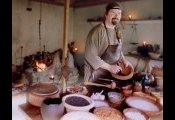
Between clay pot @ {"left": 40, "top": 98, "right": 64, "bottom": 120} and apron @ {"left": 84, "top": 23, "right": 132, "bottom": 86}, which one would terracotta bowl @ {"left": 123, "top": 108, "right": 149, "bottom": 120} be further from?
clay pot @ {"left": 40, "top": 98, "right": 64, "bottom": 120}

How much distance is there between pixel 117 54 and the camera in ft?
4.12

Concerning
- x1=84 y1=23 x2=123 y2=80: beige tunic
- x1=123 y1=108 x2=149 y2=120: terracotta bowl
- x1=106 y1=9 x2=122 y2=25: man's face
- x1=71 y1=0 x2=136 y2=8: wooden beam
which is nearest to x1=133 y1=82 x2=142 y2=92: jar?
x1=123 y1=108 x2=149 y2=120: terracotta bowl

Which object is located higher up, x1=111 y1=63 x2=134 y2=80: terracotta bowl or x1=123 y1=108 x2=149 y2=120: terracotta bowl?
x1=111 y1=63 x2=134 y2=80: terracotta bowl

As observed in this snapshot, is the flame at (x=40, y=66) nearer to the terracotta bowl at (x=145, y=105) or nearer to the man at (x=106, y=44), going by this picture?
the man at (x=106, y=44)

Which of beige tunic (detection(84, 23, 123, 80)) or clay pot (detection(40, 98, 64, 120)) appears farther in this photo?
beige tunic (detection(84, 23, 123, 80))

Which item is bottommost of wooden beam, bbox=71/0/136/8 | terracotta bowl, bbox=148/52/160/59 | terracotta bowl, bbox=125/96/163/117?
terracotta bowl, bbox=125/96/163/117

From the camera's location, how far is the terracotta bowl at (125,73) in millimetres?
1272

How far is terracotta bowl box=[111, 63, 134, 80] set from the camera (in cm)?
127

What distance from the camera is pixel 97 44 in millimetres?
1253

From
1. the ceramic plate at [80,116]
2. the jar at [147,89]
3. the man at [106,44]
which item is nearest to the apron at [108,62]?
the man at [106,44]

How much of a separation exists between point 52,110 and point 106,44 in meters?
0.47

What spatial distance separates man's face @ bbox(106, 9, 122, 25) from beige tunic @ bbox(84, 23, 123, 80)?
0.05 meters

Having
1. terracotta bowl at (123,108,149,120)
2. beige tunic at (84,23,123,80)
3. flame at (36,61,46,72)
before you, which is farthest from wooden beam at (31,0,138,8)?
terracotta bowl at (123,108,149,120)
